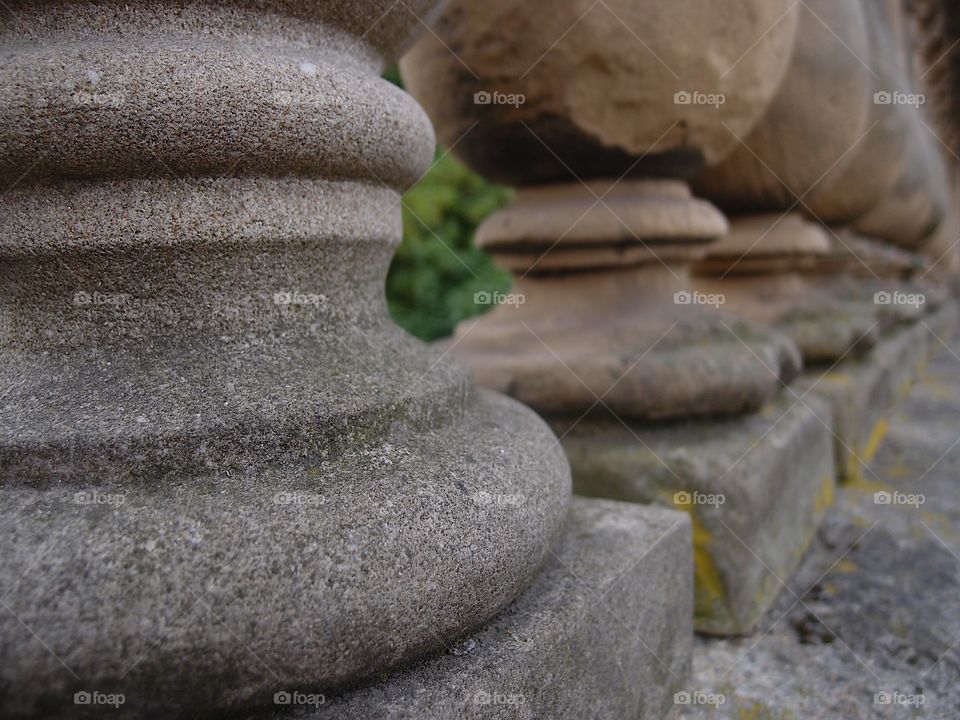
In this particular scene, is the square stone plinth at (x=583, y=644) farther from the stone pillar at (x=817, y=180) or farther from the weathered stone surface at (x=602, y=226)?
the stone pillar at (x=817, y=180)

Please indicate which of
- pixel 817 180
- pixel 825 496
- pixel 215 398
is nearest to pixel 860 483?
pixel 825 496

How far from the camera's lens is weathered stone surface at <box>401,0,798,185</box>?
1486mm

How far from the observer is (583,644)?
907 mm

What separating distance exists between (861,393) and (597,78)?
155cm

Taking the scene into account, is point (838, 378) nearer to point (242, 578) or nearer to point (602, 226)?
point (602, 226)

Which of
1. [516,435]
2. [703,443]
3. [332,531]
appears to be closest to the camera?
[332,531]

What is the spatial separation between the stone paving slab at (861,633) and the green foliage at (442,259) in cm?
696

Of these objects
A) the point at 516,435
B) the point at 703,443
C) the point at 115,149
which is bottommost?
the point at 703,443

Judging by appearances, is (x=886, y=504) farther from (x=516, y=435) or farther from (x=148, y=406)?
(x=148, y=406)

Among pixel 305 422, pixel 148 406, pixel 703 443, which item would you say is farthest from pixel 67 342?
pixel 703 443

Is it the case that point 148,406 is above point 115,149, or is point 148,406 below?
below

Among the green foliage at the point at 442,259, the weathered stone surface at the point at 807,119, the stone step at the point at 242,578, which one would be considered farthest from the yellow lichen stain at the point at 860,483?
the green foliage at the point at 442,259

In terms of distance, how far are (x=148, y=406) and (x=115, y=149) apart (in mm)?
268

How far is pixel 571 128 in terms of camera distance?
1595mm
